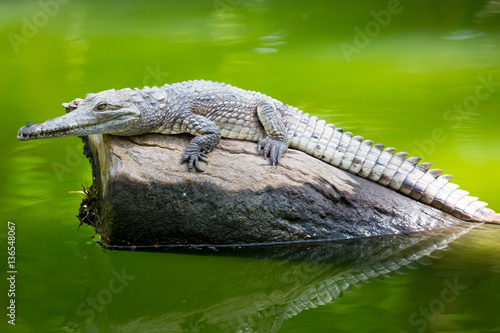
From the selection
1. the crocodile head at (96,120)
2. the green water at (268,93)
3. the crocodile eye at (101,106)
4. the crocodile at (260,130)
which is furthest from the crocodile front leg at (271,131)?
the crocodile eye at (101,106)

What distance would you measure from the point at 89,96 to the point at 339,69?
5796 mm

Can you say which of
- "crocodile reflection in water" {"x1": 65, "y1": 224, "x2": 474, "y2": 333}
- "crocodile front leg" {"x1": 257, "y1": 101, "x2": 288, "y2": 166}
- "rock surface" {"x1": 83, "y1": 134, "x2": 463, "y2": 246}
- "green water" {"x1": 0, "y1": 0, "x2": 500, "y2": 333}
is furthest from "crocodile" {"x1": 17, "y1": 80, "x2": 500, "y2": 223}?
"green water" {"x1": 0, "y1": 0, "x2": 500, "y2": 333}

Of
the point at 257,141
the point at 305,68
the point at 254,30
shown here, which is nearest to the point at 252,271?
the point at 257,141

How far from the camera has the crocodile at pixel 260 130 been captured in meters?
4.82

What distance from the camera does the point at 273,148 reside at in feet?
16.7

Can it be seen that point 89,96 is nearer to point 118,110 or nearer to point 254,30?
point 118,110

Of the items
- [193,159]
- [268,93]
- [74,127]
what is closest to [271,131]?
[193,159]

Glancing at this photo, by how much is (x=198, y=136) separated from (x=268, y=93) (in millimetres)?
3783

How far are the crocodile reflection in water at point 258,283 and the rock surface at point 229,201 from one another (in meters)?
0.14

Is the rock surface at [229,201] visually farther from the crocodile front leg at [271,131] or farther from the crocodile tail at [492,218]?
the crocodile tail at [492,218]

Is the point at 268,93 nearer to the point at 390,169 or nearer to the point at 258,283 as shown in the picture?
the point at 390,169

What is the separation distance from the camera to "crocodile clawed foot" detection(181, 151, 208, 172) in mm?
4715

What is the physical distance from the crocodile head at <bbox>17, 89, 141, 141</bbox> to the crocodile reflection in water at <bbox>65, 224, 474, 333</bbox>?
1.00m

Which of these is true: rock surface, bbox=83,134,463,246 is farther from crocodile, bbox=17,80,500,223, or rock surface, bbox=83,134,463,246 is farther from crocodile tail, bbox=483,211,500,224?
crocodile tail, bbox=483,211,500,224
